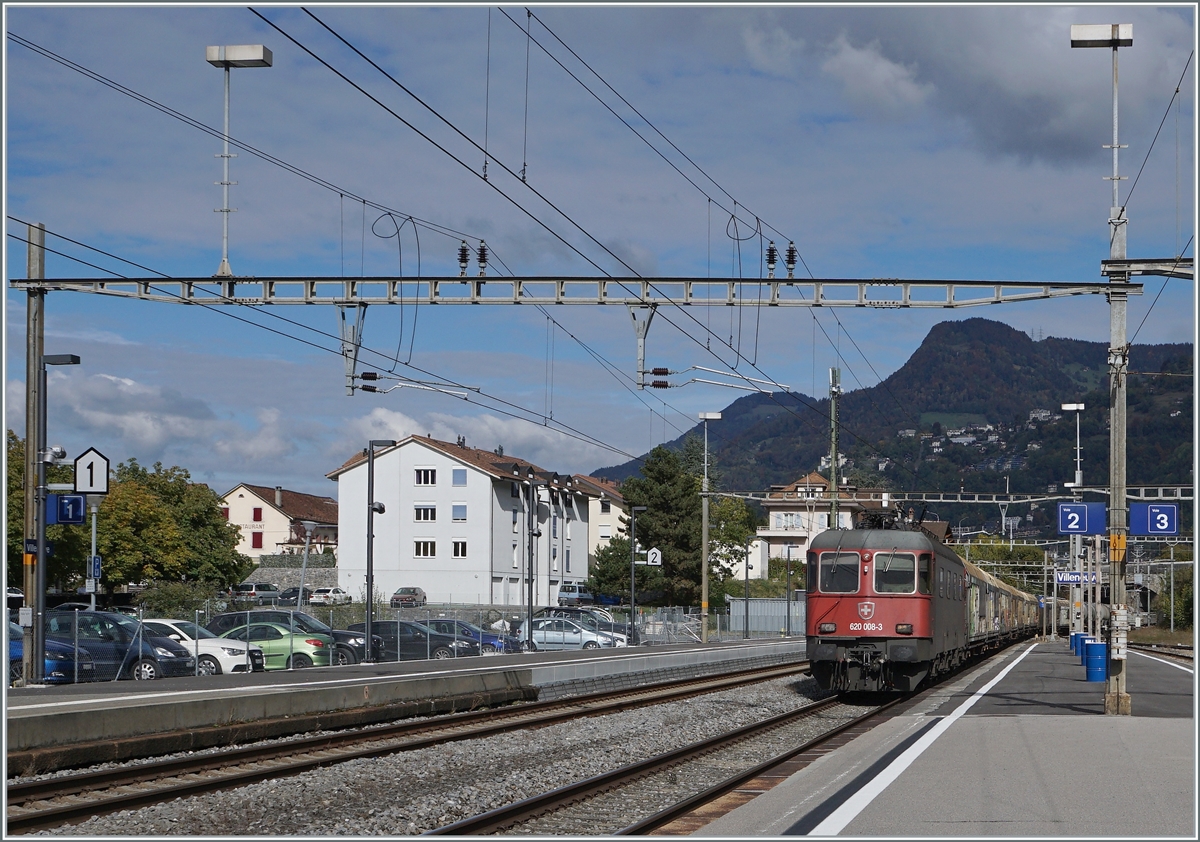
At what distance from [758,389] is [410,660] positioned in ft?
41.8

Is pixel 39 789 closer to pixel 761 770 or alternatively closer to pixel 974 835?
pixel 761 770

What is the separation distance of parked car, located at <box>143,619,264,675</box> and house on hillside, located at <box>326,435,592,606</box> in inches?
2210

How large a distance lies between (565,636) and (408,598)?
3422 cm

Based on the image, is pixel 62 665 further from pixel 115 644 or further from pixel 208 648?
pixel 208 648

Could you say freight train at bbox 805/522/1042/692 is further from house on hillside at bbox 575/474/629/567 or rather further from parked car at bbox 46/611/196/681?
house on hillside at bbox 575/474/629/567

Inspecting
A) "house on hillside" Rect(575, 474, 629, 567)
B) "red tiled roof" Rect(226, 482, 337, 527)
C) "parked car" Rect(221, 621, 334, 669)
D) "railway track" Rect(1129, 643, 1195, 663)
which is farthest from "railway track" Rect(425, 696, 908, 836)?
"red tiled roof" Rect(226, 482, 337, 527)

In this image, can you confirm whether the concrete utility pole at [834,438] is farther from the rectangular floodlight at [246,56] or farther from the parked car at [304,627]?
the rectangular floodlight at [246,56]

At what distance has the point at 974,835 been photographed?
9875 mm

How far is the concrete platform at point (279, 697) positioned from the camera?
50.4ft

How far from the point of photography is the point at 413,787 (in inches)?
546

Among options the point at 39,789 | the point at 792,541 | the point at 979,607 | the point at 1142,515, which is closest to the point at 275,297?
the point at 39,789

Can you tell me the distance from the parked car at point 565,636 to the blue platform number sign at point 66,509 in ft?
86.7

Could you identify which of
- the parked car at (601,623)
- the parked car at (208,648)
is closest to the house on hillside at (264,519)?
the parked car at (601,623)

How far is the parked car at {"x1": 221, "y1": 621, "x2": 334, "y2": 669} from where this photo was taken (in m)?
32.8
